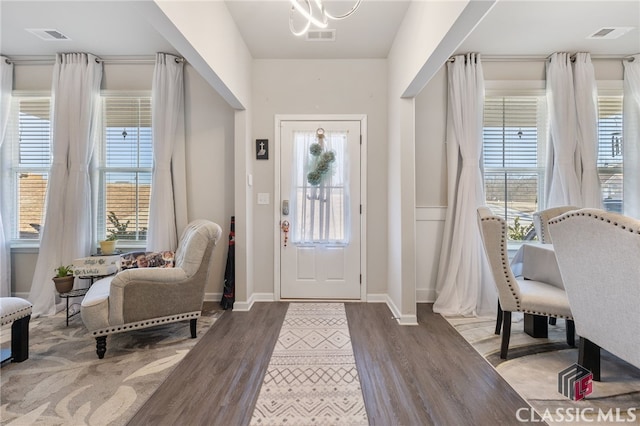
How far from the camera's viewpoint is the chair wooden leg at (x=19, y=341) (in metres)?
2.07

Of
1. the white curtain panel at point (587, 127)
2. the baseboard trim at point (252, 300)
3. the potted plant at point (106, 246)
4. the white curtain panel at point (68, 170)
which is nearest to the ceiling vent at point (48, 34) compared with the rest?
the white curtain panel at point (68, 170)

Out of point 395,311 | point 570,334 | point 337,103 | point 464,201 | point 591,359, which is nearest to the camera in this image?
point 591,359

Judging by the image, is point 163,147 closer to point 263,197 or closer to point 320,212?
point 263,197

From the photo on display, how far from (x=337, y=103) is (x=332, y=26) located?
0.80m

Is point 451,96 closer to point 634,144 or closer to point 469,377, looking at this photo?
point 634,144

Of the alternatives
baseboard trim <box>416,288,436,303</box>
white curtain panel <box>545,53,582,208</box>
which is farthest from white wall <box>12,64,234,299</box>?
white curtain panel <box>545,53,582,208</box>

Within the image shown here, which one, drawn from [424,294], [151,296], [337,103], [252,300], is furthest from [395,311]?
[337,103]

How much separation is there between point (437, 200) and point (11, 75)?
5.17 meters

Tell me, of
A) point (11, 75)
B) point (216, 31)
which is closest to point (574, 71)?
point (216, 31)

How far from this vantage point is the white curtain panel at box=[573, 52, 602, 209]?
3.13 m

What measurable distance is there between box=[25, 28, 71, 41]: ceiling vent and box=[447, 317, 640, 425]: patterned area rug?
485cm

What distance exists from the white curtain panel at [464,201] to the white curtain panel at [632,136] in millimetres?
1712

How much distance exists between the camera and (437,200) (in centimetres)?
333

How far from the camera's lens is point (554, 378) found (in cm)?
184
